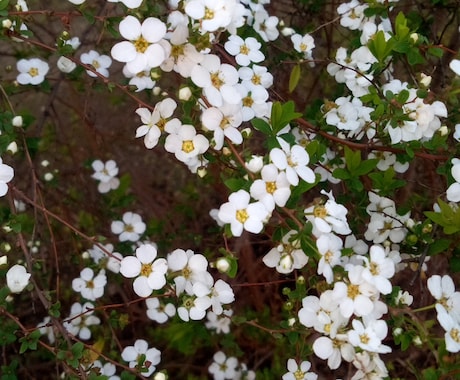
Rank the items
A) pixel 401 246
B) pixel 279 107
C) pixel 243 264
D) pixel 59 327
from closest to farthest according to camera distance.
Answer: pixel 279 107, pixel 59 327, pixel 401 246, pixel 243 264

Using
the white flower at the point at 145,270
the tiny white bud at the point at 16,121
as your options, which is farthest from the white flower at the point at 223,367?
the tiny white bud at the point at 16,121

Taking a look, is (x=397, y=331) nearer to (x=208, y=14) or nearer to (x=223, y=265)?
(x=223, y=265)

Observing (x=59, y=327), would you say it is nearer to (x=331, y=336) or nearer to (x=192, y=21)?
(x=331, y=336)

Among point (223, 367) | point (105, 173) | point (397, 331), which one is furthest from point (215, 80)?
point (223, 367)

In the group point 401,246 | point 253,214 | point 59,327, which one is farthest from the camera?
point 401,246

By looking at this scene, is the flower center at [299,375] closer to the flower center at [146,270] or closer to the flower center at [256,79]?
the flower center at [146,270]

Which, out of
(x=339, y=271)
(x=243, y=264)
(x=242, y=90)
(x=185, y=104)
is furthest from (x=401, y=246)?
(x=243, y=264)

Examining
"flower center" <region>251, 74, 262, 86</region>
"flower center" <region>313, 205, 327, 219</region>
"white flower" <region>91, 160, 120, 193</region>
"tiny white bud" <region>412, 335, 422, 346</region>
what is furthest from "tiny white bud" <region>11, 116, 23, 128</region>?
"tiny white bud" <region>412, 335, 422, 346</region>
